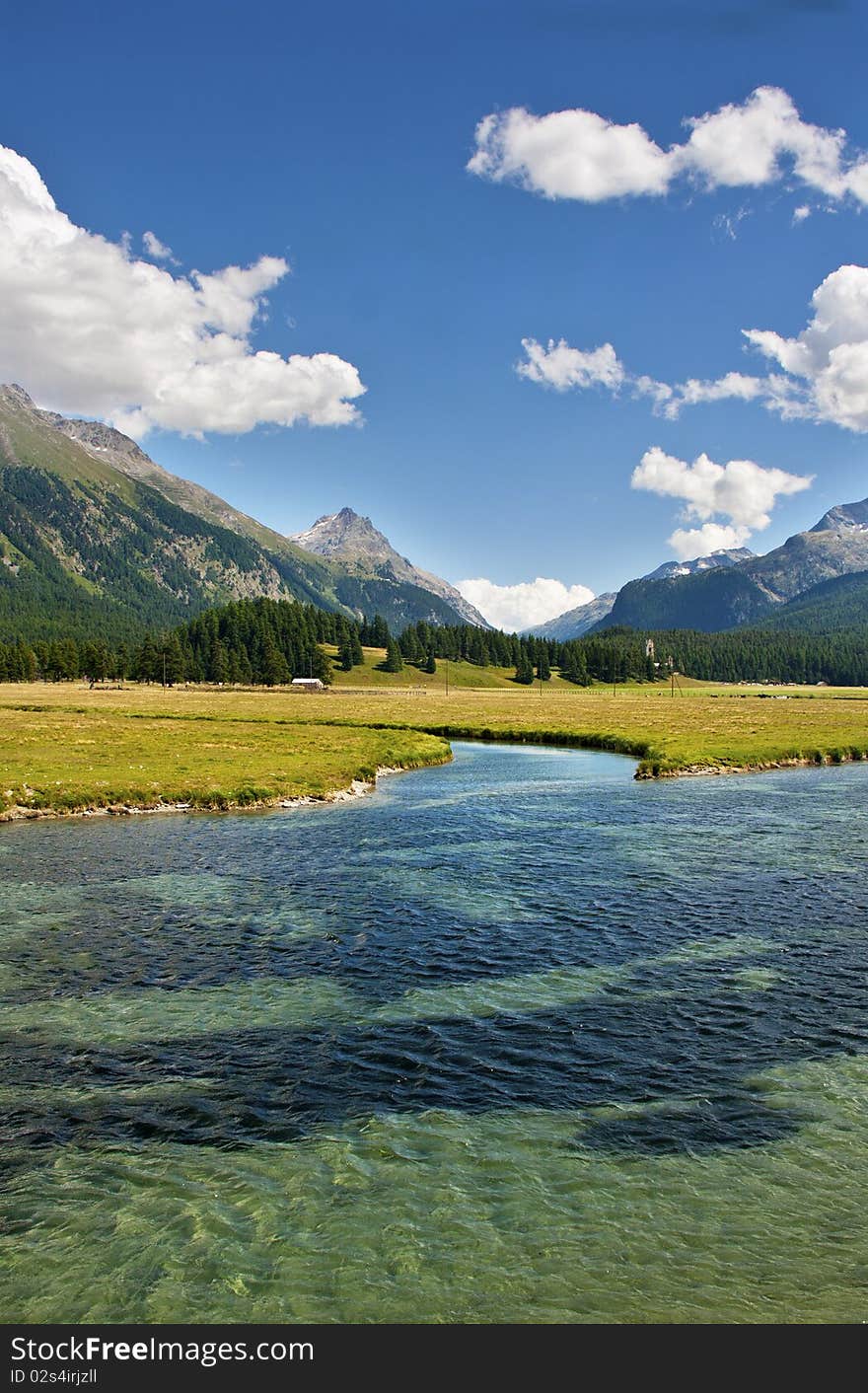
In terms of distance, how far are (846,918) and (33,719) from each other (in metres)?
86.6

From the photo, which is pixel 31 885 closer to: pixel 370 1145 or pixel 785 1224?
pixel 370 1145

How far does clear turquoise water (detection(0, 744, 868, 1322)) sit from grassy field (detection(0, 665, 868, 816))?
18.8 meters

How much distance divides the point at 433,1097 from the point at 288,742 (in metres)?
59.7

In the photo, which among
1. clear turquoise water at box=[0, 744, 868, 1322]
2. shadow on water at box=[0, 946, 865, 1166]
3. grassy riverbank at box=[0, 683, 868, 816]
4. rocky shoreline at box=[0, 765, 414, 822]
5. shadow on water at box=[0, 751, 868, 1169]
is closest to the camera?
clear turquoise water at box=[0, 744, 868, 1322]

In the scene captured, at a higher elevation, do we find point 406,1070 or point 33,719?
point 33,719

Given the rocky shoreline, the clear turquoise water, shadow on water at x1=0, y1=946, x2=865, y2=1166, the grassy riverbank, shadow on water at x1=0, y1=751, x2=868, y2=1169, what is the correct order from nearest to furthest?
the clear turquoise water, shadow on water at x1=0, y1=946, x2=865, y2=1166, shadow on water at x1=0, y1=751, x2=868, y2=1169, the rocky shoreline, the grassy riverbank

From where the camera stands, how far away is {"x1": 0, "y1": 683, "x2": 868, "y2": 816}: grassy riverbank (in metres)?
48.3

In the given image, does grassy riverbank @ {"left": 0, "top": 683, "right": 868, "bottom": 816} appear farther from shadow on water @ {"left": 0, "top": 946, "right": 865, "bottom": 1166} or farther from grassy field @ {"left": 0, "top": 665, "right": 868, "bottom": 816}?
shadow on water @ {"left": 0, "top": 946, "right": 865, "bottom": 1166}

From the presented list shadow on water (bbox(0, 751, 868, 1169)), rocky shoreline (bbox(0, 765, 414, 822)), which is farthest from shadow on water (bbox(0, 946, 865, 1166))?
rocky shoreline (bbox(0, 765, 414, 822))

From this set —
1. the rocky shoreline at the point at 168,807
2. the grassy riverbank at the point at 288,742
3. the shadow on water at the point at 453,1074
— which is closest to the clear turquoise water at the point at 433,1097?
the shadow on water at the point at 453,1074

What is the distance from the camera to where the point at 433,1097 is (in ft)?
48.9

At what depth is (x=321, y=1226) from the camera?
11.4 metres
